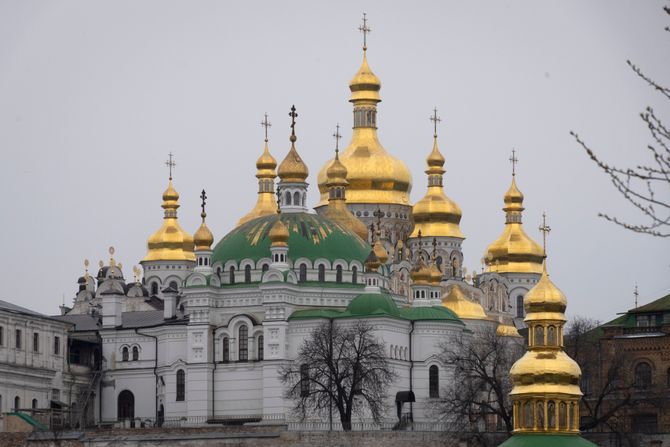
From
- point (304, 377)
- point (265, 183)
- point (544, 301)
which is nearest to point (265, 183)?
point (265, 183)

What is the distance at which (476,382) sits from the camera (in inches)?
2904

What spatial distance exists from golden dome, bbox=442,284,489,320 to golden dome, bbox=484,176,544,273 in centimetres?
1285

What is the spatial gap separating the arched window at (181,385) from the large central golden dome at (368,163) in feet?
66.7

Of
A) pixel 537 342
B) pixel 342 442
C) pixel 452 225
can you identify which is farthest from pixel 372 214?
pixel 537 342

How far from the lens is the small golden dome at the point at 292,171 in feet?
273

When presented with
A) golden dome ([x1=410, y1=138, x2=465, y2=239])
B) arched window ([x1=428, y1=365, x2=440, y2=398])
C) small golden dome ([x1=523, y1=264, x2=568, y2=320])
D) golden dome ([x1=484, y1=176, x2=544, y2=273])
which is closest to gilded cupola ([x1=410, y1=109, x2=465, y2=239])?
golden dome ([x1=410, y1=138, x2=465, y2=239])

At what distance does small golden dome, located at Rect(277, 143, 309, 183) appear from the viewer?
8325 cm

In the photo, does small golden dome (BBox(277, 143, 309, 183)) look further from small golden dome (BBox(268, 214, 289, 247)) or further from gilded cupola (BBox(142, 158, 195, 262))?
gilded cupola (BBox(142, 158, 195, 262))

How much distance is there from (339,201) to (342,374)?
20.3 meters

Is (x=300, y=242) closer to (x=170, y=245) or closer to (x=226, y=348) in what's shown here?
(x=226, y=348)

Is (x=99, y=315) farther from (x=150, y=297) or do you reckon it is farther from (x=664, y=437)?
(x=664, y=437)

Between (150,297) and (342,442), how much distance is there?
1159 inches

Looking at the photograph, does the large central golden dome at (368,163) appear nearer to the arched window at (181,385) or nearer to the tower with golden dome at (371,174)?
the tower with golden dome at (371,174)

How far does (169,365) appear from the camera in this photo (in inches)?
3164
